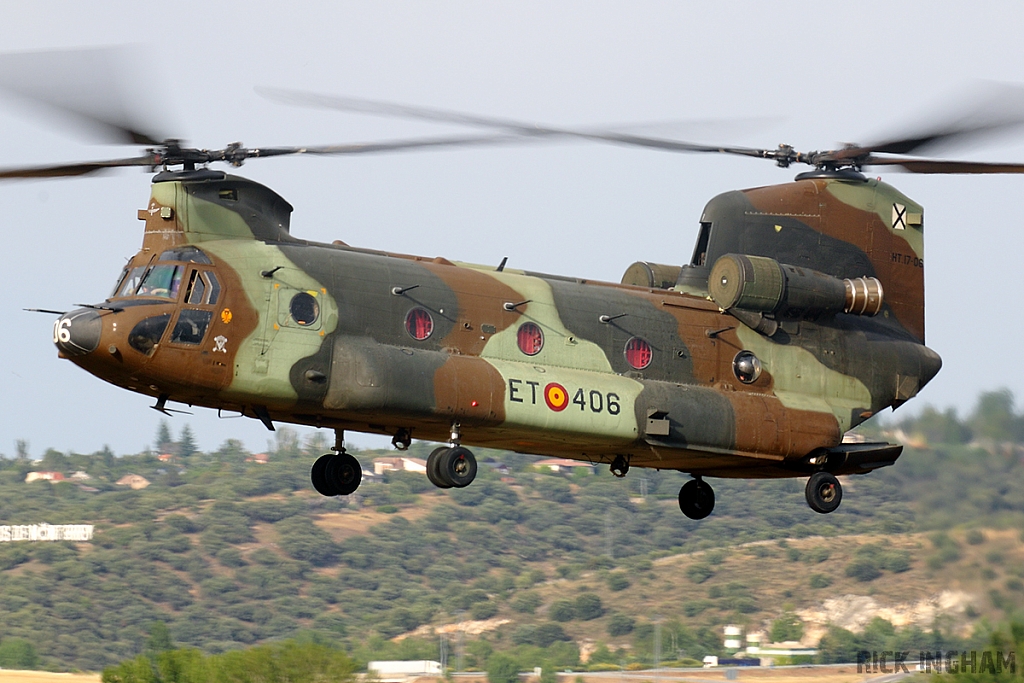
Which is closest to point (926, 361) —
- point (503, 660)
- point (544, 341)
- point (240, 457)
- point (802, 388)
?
point (802, 388)

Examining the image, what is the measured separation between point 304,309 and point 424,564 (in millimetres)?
66415

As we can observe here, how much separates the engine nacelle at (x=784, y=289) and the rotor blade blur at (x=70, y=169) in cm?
800

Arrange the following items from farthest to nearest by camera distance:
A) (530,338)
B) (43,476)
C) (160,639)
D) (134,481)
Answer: (43,476) → (134,481) → (160,639) → (530,338)

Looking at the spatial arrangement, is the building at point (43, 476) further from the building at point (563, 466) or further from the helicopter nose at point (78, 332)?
the helicopter nose at point (78, 332)

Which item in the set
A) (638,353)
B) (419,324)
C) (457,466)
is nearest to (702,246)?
(638,353)

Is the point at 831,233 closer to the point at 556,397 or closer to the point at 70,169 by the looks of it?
the point at 556,397

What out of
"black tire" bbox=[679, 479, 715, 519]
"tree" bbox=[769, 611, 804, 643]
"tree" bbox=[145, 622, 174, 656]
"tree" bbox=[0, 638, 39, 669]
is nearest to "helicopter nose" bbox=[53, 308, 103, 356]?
"black tire" bbox=[679, 479, 715, 519]

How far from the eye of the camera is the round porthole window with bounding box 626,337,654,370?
2094 centimetres

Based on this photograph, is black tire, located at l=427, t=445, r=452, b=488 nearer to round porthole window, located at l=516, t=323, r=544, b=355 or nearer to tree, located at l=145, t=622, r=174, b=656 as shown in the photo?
round porthole window, located at l=516, t=323, r=544, b=355

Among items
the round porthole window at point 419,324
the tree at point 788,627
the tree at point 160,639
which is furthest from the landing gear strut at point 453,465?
the tree at point 160,639

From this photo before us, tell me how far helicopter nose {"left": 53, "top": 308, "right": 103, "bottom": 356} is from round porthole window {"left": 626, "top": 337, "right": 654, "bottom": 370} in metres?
7.04

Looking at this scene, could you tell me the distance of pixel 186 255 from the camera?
18594 mm

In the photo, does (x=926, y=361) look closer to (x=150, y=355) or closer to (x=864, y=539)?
(x=150, y=355)

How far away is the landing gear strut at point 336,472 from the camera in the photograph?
2072cm
